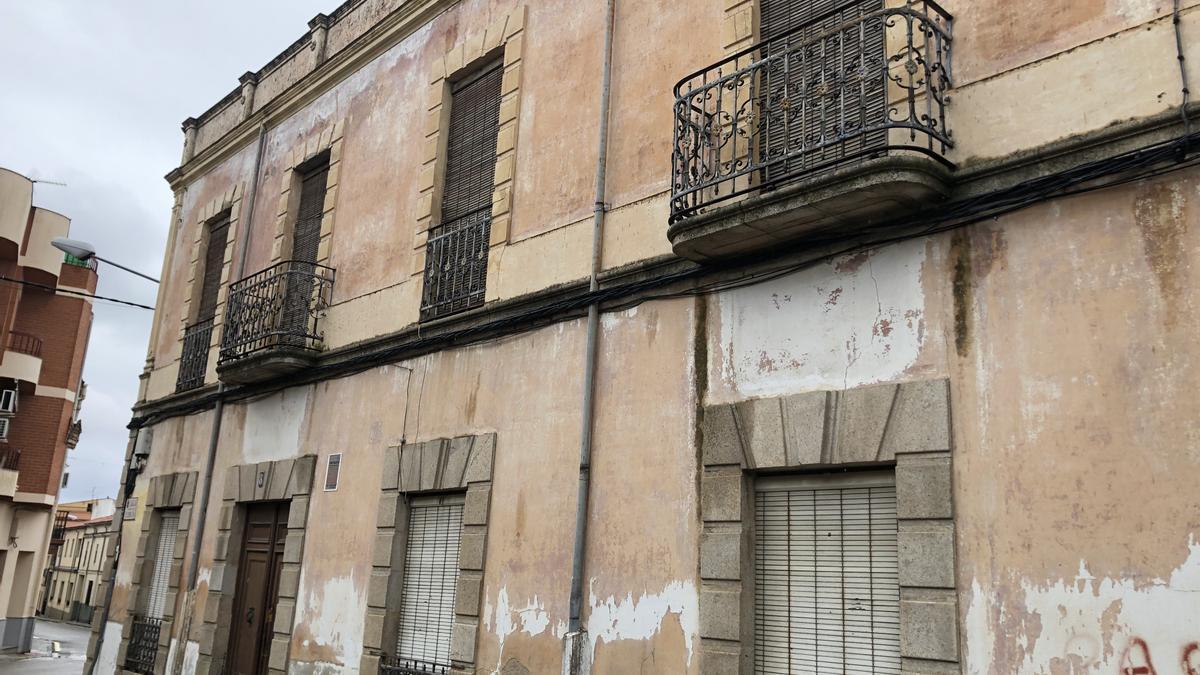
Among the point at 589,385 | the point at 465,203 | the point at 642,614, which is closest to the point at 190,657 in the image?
the point at 465,203

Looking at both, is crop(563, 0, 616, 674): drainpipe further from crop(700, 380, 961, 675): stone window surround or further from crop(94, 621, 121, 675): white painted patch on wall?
crop(94, 621, 121, 675): white painted patch on wall

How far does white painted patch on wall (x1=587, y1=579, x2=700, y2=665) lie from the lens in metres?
6.30

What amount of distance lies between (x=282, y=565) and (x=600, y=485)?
16.8 ft

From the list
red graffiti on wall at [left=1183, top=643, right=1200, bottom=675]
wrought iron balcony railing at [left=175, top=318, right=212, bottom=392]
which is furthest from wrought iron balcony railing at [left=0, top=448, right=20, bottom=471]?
red graffiti on wall at [left=1183, top=643, right=1200, bottom=675]

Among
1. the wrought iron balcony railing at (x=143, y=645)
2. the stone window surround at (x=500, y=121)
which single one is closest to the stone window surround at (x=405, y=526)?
the stone window surround at (x=500, y=121)

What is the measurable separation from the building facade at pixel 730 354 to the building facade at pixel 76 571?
4497cm

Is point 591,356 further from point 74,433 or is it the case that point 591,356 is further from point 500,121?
point 74,433

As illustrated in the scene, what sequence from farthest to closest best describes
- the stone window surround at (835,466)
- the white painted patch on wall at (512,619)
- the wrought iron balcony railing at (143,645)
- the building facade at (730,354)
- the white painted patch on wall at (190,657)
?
the wrought iron balcony railing at (143,645), the white painted patch on wall at (190,657), the white painted patch on wall at (512,619), the stone window surround at (835,466), the building facade at (730,354)

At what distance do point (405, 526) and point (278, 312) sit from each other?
3486 mm

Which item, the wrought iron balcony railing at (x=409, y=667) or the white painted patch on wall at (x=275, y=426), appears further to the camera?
the white painted patch on wall at (x=275, y=426)

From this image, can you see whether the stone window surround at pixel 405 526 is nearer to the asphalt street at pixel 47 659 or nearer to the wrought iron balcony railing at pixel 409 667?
the wrought iron balcony railing at pixel 409 667

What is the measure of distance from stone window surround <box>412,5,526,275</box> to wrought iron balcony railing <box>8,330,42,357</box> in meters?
20.3

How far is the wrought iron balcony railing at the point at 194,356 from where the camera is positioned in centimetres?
1343

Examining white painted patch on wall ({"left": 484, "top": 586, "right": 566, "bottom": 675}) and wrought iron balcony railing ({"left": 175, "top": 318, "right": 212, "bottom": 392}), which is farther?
wrought iron balcony railing ({"left": 175, "top": 318, "right": 212, "bottom": 392})
